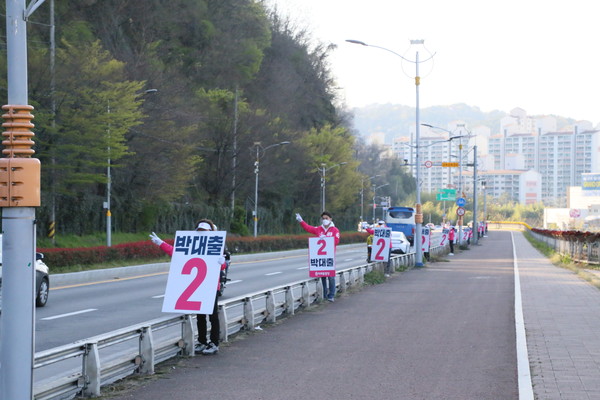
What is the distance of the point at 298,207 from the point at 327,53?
23397 millimetres

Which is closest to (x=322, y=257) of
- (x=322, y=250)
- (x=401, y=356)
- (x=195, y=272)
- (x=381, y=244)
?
(x=322, y=250)

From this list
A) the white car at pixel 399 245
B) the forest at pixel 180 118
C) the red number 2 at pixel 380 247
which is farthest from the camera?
the white car at pixel 399 245

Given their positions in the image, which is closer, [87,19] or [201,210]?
[87,19]

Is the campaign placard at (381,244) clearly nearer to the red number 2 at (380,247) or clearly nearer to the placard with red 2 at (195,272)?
the red number 2 at (380,247)

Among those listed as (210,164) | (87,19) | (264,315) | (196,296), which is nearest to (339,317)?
(264,315)

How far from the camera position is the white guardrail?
26.8 ft

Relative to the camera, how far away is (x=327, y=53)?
102m

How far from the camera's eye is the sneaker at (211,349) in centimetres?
1126

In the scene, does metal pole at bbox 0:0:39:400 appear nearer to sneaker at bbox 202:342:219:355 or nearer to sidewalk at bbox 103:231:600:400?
sidewalk at bbox 103:231:600:400

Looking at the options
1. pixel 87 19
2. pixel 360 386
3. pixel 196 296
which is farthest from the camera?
pixel 87 19

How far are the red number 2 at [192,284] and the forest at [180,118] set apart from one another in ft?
80.5

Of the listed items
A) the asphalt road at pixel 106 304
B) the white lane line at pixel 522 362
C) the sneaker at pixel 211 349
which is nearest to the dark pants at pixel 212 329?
the sneaker at pixel 211 349

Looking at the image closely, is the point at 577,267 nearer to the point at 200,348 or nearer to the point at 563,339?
the point at 563,339

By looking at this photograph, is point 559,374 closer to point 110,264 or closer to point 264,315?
point 264,315
